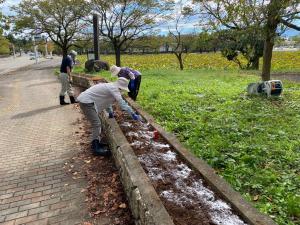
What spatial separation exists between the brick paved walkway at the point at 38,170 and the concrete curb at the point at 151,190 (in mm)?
743

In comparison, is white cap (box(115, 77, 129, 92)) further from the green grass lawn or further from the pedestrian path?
the pedestrian path

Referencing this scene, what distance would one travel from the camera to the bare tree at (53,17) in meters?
30.9

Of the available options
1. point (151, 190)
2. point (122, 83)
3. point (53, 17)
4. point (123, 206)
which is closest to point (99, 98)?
point (122, 83)

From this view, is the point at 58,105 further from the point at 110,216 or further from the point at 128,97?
the point at 110,216

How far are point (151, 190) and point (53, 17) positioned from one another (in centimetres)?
3205

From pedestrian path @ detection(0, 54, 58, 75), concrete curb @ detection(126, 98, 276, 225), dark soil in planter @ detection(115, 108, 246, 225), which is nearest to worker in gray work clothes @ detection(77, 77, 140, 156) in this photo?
dark soil in planter @ detection(115, 108, 246, 225)

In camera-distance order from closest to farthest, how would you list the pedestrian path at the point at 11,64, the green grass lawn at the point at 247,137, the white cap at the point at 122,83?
the green grass lawn at the point at 247,137 → the white cap at the point at 122,83 → the pedestrian path at the point at 11,64

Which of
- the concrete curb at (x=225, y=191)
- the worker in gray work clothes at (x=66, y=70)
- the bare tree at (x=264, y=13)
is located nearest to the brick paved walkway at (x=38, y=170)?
the worker in gray work clothes at (x=66, y=70)

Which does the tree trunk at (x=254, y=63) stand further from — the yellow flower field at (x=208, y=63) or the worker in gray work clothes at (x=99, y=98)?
the worker in gray work clothes at (x=99, y=98)

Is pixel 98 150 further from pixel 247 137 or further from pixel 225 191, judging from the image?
pixel 225 191

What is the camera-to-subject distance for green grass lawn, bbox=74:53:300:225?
385 cm

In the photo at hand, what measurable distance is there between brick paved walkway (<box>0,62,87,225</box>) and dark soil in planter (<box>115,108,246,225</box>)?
1.06 m

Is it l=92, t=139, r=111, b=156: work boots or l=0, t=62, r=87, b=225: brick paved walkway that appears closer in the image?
l=0, t=62, r=87, b=225: brick paved walkway

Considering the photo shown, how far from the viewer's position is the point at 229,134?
19.6 ft
